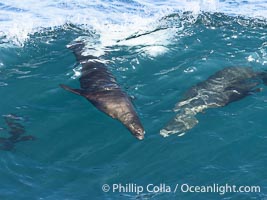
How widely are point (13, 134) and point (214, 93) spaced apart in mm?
5366

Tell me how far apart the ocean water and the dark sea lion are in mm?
298

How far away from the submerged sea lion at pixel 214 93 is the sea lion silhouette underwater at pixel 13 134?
3.31m

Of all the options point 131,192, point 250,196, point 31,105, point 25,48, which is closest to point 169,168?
point 131,192

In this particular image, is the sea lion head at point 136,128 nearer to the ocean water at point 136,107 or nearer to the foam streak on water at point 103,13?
the ocean water at point 136,107

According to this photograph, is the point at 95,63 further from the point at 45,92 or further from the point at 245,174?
the point at 245,174

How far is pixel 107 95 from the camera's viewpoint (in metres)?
10.8

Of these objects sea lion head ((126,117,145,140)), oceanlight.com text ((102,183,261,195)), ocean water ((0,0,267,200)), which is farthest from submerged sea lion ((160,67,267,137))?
oceanlight.com text ((102,183,261,195))

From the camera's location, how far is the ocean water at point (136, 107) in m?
Answer: 8.75

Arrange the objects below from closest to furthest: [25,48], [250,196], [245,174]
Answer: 1. [250,196]
2. [245,174]
3. [25,48]

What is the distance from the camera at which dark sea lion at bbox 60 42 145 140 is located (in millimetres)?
10109

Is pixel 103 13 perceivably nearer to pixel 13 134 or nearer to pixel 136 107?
pixel 136 107

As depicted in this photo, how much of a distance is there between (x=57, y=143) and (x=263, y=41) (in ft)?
30.7

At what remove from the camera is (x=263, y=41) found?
15875mm

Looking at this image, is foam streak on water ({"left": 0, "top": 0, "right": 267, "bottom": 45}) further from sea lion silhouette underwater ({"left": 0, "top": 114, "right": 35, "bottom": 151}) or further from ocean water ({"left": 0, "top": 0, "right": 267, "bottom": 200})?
sea lion silhouette underwater ({"left": 0, "top": 114, "right": 35, "bottom": 151})
